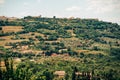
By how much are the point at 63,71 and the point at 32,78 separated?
65.9 meters

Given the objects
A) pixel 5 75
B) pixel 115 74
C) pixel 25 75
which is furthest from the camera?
pixel 115 74

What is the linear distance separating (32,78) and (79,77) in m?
52.6

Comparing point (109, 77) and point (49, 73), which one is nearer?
point (49, 73)

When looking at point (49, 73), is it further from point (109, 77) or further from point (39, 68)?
point (109, 77)

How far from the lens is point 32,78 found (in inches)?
5069

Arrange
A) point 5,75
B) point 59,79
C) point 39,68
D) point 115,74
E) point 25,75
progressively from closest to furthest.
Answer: point 5,75
point 25,75
point 59,79
point 39,68
point 115,74

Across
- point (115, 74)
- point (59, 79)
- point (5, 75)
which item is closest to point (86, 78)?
point (59, 79)

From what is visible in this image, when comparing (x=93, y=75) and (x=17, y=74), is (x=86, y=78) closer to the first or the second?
(x=93, y=75)

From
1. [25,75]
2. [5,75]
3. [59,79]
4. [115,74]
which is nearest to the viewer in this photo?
[5,75]

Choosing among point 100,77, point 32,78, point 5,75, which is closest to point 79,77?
point 100,77

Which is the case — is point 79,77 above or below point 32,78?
below

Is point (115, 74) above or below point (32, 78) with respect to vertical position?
below

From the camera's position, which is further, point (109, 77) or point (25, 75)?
point (109, 77)

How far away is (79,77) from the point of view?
17388 cm
